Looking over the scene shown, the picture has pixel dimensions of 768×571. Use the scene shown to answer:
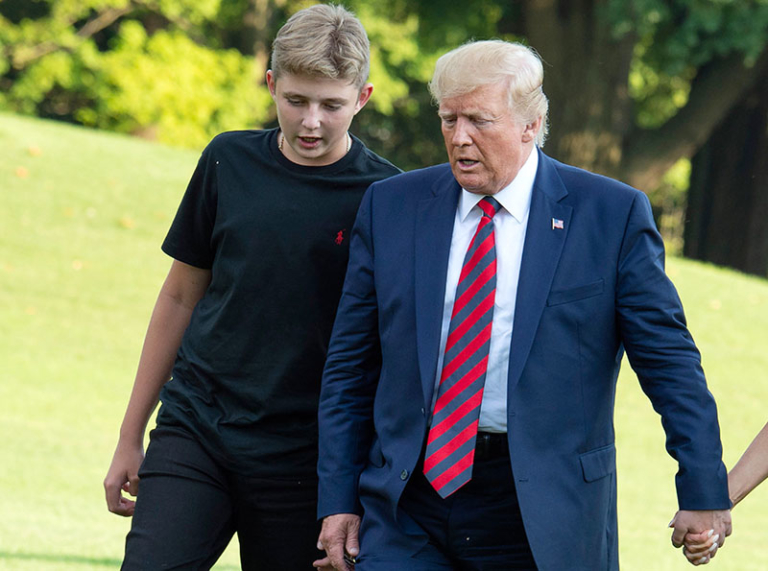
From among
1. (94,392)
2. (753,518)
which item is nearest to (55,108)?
(94,392)

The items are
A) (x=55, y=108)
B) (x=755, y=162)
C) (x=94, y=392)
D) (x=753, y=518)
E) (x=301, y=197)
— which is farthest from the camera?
(x=55, y=108)

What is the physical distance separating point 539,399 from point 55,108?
30.2 metres

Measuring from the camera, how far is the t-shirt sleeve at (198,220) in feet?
12.7

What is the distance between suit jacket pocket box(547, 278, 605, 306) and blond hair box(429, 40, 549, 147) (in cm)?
49

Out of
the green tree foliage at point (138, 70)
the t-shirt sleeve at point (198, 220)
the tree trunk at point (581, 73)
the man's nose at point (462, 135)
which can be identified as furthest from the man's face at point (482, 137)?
the green tree foliage at point (138, 70)

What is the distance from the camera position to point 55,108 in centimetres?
3167

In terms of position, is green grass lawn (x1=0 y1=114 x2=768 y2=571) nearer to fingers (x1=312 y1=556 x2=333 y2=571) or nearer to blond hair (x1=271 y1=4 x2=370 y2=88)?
fingers (x1=312 y1=556 x2=333 y2=571)

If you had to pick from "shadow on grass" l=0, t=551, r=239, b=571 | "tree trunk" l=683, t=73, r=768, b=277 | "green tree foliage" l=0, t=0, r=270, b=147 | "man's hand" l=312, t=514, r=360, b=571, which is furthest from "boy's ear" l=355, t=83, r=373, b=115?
"green tree foliage" l=0, t=0, r=270, b=147

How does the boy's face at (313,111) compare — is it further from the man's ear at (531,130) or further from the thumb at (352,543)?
the thumb at (352,543)

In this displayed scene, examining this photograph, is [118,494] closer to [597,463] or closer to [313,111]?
[313,111]

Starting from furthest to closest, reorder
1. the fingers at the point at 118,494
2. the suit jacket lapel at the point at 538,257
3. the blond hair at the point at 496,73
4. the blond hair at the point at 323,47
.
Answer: the fingers at the point at 118,494, the blond hair at the point at 323,47, the blond hair at the point at 496,73, the suit jacket lapel at the point at 538,257

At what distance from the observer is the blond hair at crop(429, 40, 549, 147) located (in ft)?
10.9

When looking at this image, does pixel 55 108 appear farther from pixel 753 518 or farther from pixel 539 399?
pixel 539 399

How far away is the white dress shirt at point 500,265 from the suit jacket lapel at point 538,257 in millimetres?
40
